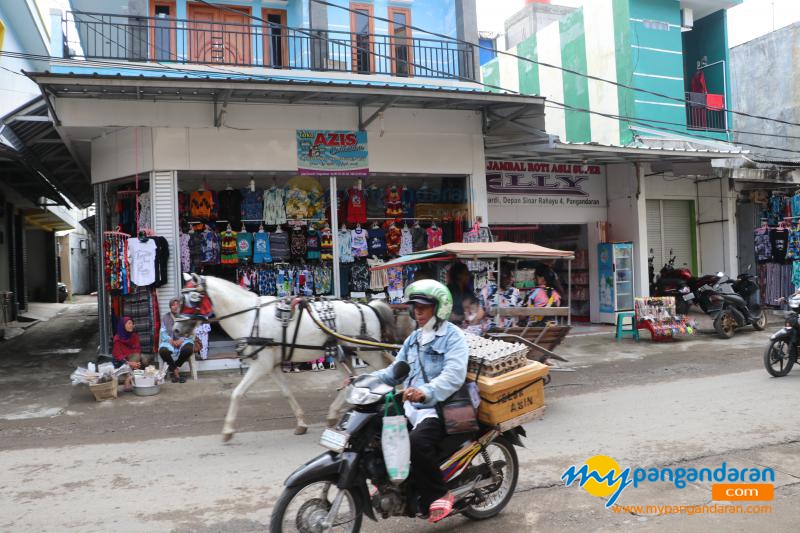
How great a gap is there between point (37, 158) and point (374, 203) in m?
6.97

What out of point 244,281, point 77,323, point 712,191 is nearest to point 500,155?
point 244,281

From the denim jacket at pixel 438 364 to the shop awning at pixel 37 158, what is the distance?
29.6 feet

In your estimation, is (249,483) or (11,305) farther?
(11,305)

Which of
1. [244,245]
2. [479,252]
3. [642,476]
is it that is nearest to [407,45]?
[244,245]

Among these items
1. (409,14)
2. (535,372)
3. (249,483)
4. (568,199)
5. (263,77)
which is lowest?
(249,483)

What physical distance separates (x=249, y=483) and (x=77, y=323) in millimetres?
16560

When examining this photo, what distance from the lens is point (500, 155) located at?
13.7 metres

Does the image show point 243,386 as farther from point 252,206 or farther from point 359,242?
point 359,242

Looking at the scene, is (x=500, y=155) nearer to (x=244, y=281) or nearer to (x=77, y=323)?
(x=244, y=281)

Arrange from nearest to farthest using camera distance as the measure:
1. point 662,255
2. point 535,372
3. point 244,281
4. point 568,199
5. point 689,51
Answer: point 535,372 < point 244,281 < point 568,199 < point 662,255 < point 689,51

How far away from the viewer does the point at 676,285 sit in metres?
15.6

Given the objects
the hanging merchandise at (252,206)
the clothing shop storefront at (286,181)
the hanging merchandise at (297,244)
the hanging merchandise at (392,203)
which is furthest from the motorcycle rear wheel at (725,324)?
the hanging merchandise at (252,206)

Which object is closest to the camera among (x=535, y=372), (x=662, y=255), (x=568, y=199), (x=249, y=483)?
(x=535, y=372)

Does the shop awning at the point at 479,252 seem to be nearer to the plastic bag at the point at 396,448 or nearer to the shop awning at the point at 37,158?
the plastic bag at the point at 396,448
